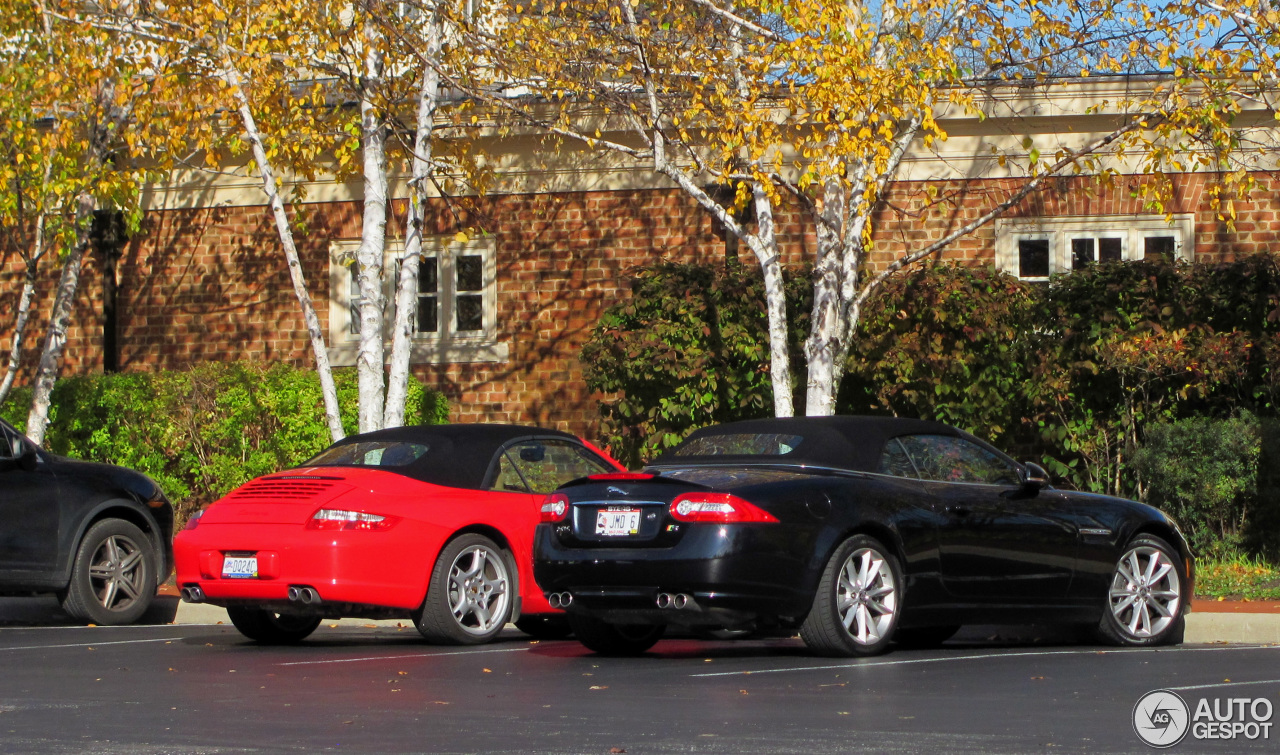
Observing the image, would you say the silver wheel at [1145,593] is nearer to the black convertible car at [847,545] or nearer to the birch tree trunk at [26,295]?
the black convertible car at [847,545]

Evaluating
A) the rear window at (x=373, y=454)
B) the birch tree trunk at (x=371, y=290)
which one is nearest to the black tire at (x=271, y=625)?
the rear window at (x=373, y=454)

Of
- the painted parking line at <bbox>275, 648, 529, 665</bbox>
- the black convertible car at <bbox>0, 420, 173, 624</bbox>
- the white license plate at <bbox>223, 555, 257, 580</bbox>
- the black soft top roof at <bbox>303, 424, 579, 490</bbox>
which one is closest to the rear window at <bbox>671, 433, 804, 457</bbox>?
the black soft top roof at <bbox>303, 424, 579, 490</bbox>

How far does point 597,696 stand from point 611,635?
86.3 inches

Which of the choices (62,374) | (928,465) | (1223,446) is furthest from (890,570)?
(62,374)

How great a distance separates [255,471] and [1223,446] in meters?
9.88

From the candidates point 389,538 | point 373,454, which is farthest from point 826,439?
point 373,454

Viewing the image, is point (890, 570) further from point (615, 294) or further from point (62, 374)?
point (62, 374)

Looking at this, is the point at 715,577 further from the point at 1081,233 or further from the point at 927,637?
the point at 1081,233

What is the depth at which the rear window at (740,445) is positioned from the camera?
382 inches

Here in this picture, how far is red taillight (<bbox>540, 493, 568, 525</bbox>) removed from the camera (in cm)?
938

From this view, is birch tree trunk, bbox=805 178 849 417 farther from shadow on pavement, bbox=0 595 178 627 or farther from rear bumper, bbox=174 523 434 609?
shadow on pavement, bbox=0 595 178 627

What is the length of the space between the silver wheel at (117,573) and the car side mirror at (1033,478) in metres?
6.61

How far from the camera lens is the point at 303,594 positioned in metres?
9.80

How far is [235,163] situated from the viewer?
803 inches
